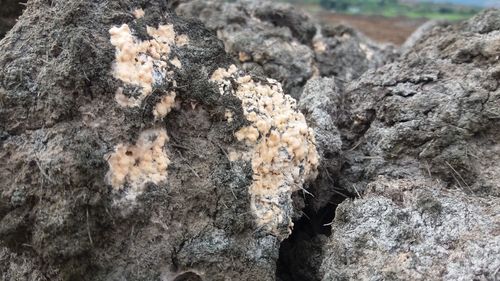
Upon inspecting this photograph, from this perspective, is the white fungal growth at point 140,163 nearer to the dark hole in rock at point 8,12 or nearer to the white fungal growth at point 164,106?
the white fungal growth at point 164,106

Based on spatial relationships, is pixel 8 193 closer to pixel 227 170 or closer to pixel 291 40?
pixel 227 170

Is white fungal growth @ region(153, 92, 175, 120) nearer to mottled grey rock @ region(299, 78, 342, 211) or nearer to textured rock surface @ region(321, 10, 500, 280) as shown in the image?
mottled grey rock @ region(299, 78, 342, 211)

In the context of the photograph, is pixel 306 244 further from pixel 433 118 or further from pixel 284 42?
pixel 284 42

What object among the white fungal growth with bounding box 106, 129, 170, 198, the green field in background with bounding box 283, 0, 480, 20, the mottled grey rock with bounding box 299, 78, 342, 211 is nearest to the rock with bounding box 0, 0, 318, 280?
the white fungal growth with bounding box 106, 129, 170, 198

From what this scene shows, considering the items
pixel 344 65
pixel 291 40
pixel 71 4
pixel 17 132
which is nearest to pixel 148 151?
pixel 17 132

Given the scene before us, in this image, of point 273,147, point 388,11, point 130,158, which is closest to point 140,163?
point 130,158
